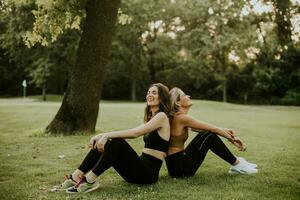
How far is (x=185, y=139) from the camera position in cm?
708

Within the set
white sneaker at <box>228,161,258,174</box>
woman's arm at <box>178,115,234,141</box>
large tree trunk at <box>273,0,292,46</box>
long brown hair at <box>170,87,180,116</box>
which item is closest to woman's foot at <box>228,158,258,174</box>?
white sneaker at <box>228,161,258,174</box>

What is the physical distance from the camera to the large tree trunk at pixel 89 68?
44.5 ft

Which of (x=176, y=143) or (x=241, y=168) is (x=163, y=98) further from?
(x=241, y=168)

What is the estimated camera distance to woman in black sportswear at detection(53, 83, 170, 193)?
6320 mm

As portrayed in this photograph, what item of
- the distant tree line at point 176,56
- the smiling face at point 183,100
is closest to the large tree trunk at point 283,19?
the smiling face at point 183,100

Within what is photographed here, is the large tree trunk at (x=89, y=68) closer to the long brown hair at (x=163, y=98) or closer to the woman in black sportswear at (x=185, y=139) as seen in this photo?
the woman in black sportswear at (x=185, y=139)

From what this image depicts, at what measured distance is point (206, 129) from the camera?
718 centimetres

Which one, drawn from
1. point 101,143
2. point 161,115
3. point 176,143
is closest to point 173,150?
point 176,143

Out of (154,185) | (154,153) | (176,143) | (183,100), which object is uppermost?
(183,100)

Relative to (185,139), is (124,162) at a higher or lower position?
lower

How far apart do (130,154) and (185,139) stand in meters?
1.15

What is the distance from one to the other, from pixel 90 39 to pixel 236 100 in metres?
49.4

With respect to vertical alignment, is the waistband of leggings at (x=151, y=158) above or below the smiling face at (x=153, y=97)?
below

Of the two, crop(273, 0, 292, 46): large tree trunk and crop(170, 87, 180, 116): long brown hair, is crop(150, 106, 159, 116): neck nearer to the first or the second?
crop(170, 87, 180, 116): long brown hair
